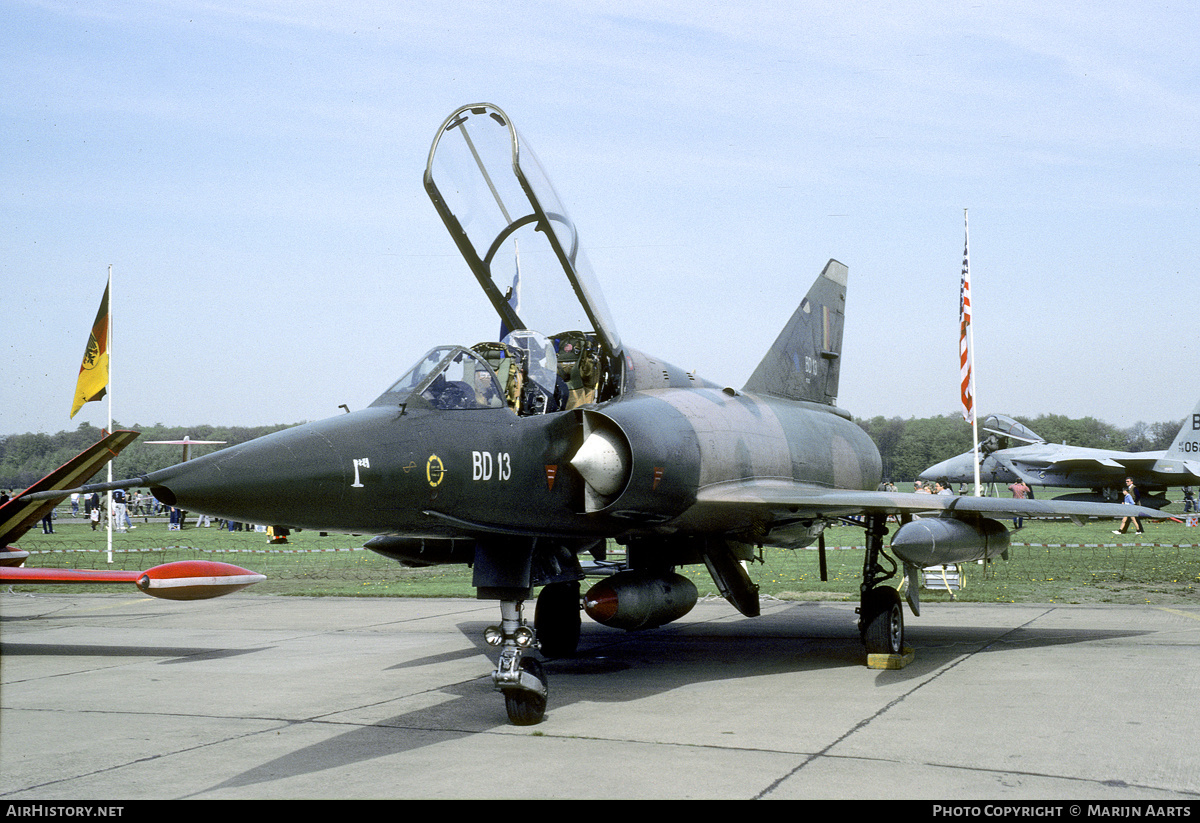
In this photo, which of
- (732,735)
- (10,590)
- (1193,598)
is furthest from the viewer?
(10,590)

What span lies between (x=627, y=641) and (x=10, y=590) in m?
12.2

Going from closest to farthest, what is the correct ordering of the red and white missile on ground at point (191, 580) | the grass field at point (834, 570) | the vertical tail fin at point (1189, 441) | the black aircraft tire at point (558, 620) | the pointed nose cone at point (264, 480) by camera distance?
the pointed nose cone at point (264, 480)
the red and white missile on ground at point (191, 580)
the black aircraft tire at point (558, 620)
the grass field at point (834, 570)
the vertical tail fin at point (1189, 441)

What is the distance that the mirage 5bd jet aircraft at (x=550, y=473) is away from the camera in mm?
6227

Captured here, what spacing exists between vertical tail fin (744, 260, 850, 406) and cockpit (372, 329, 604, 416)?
9.71 feet

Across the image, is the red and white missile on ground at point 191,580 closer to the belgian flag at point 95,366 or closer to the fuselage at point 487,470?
the fuselage at point 487,470

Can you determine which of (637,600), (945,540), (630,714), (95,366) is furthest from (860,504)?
(95,366)

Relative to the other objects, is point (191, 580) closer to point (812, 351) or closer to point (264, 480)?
point (264, 480)

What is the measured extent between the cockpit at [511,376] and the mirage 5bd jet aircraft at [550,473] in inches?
0.6

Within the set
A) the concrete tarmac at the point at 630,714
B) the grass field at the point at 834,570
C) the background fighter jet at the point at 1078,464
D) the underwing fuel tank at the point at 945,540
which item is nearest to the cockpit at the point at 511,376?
the concrete tarmac at the point at 630,714

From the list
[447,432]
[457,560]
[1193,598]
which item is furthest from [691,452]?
[1193,598]

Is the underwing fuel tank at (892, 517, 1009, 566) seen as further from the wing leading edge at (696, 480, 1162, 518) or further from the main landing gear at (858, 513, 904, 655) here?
the main landing gear at (858, 513, 904, 655)

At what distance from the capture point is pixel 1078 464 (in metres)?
37.9

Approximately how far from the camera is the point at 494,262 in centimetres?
834
